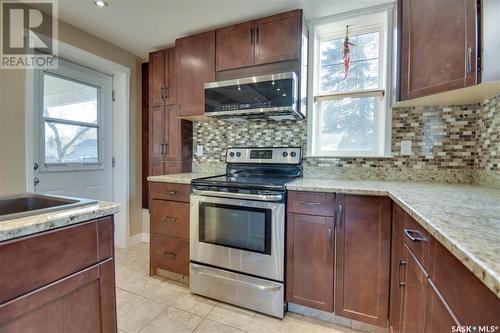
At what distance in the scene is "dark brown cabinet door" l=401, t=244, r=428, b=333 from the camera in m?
0.90

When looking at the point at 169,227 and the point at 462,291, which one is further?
the point at 169,227

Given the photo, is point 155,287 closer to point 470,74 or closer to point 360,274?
point 360,274

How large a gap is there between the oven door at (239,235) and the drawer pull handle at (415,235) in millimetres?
770

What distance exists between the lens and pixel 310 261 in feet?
5.48

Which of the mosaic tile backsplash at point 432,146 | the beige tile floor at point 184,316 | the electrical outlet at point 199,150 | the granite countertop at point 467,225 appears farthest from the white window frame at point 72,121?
the granite countertop at point 467,225

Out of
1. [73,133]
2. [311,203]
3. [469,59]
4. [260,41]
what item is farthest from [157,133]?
[469,59]

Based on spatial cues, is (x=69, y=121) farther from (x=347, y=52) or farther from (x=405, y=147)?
(x=405, y=147)

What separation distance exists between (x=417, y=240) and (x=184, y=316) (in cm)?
159

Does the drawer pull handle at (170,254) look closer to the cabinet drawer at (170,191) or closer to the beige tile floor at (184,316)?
the beige tile floor at (184,316)

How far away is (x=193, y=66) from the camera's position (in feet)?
7.84

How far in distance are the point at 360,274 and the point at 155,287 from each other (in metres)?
1.69

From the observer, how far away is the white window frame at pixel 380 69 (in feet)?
6.51

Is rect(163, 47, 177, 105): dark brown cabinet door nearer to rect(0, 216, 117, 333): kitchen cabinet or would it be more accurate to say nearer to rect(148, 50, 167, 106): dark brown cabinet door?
rect(148, 50, 167, 106): dark brown cabinet door

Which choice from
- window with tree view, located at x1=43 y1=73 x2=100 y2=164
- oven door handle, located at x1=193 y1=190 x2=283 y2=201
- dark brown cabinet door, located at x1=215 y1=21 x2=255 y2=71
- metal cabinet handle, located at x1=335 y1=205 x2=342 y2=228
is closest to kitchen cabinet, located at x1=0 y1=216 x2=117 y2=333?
oven door handle, located at x1=193 y1=190 x2=283 y2=201
